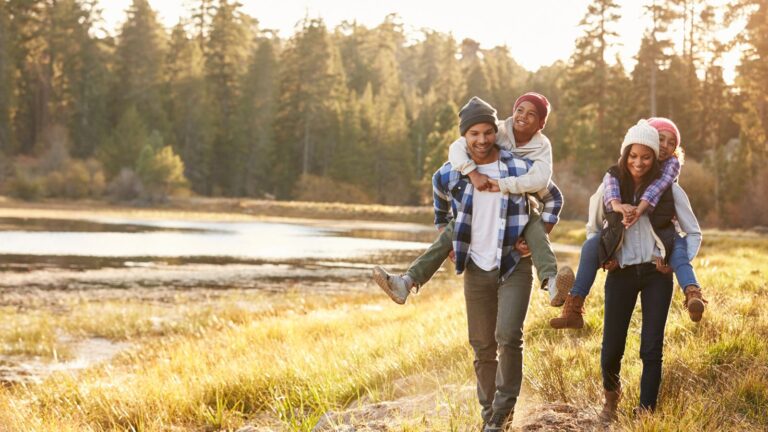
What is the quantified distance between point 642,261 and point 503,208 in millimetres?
786

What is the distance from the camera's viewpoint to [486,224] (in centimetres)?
422

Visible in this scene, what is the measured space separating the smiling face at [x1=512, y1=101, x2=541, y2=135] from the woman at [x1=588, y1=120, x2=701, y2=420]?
20.2 inches

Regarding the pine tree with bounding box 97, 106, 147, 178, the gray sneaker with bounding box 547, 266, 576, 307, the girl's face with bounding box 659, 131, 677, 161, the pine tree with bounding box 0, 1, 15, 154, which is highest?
the pine tree with bounding box 0, 1, 15, 154

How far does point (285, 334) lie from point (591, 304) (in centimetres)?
435

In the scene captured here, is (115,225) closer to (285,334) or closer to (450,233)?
(285,334)

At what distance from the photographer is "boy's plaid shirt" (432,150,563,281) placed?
4.16 meters

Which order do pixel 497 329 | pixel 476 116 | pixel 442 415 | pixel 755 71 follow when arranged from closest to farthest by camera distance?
pixel 497 329 → pixel 476 116 → pixel 442 415 → pixel 755 71

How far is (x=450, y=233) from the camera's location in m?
4.36

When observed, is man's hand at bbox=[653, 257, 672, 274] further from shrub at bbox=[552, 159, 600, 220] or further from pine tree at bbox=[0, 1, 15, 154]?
pine tree at bbox=[0, 1, 15, 154]

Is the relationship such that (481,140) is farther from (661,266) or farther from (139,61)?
(139,61)

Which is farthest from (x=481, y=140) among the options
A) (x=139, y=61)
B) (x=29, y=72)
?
(x=29, y=72)

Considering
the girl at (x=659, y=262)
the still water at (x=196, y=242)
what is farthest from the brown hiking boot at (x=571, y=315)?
the still water at (x=196, y=242)

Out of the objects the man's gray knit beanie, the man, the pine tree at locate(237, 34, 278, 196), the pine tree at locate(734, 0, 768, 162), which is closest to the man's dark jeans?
the man

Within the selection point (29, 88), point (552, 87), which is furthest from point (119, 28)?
point (552, 87)
